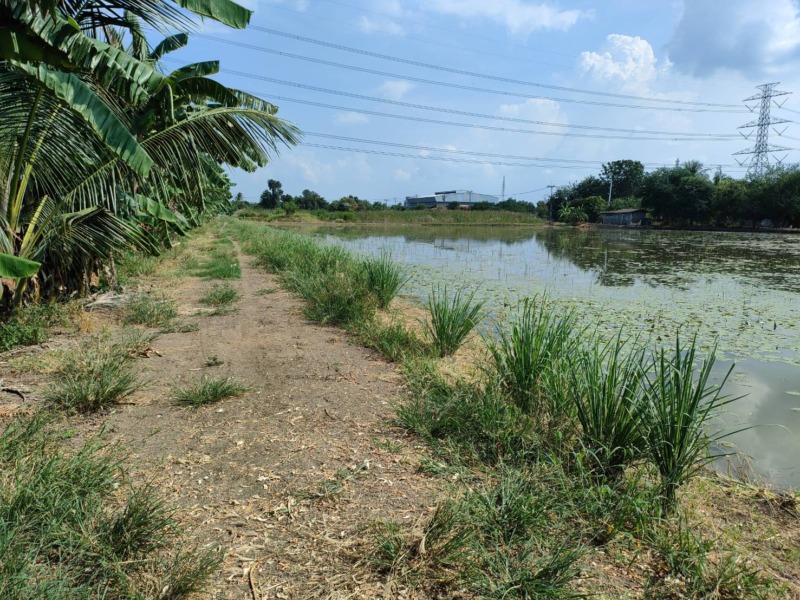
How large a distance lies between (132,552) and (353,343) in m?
3.44

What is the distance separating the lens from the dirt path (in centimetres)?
190

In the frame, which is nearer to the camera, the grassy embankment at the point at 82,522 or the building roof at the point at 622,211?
the grassy embankment at the point at 82,522

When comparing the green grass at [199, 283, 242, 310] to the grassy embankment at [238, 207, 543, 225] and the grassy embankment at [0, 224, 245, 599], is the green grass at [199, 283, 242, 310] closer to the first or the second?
the grassy embankment at [0, 224, 245, 599]

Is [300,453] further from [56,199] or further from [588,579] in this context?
[56,199]

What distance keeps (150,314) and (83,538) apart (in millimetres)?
4360

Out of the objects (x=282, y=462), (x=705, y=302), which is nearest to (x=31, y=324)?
(x=282, y=462)

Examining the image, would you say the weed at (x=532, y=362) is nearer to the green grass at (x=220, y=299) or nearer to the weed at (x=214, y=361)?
the weed at (x=214, y=361)

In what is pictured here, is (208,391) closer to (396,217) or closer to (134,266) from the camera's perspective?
(134,266)

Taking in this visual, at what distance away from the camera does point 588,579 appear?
6.09 ft

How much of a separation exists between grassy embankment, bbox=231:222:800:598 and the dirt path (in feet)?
A: 0.57

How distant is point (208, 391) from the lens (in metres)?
3.41

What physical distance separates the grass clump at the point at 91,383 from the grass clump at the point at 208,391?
1.10ft

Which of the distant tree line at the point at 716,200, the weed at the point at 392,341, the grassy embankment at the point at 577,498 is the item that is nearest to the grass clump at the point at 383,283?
the weed at the point at 392,341

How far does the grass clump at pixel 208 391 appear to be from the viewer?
3340 millimetres
